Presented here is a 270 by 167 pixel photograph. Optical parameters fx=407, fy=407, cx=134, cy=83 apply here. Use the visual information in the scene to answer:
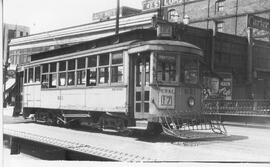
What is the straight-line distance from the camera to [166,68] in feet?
34.7

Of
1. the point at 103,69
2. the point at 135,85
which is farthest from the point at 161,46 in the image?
the point at 103,69

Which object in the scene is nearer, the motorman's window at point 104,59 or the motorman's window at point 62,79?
the motorman's window at point 104,59

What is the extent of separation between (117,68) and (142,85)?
1037 mm

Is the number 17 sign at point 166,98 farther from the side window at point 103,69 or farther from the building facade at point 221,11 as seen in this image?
the building facade at point 221,11

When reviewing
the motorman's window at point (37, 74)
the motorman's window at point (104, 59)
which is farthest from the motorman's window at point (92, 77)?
the motorman's window at point (37, 74)

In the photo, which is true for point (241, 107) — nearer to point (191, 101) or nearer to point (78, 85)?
point (191, 101)

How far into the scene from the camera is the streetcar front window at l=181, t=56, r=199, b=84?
422 inches

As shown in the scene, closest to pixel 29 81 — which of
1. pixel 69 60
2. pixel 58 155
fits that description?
pixel 69 60

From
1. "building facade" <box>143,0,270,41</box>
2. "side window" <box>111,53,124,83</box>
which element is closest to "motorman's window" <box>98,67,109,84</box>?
"side window" <box>111,53,124,83</box>

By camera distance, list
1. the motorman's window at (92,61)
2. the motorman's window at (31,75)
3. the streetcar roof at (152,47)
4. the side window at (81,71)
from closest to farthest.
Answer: the streetcar roof at (152,47) → the motorman's window at (92,61) → the side window at (81,71) → the motorman's window at (31,75)

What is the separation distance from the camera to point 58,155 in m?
7.99

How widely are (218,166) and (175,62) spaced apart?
534 centimetres

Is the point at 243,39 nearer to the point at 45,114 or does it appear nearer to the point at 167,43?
the point at 45,114

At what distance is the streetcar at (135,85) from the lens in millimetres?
10336
